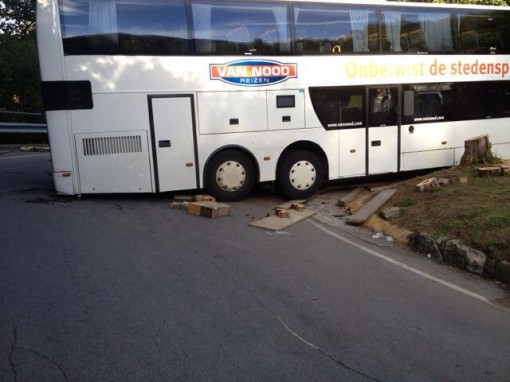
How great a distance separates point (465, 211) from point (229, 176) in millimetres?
4487

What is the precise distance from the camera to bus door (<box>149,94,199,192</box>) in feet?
30.8

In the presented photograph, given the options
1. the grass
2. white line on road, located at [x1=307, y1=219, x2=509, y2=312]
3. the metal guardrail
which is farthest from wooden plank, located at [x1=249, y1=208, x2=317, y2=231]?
the metal guardrail

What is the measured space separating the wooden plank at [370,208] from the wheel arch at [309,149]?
4.98 ft

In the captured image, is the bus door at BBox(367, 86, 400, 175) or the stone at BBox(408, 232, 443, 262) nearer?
the stone at BBox(408, 232, 443, 262)

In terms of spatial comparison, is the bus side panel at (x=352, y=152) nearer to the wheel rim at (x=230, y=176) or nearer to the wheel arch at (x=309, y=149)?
the wheel arch at (x=309, y=149)

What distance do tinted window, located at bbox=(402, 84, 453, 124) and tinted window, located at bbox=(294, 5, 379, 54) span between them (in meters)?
1.41

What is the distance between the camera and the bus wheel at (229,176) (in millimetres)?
9891

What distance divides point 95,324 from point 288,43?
23.8ft

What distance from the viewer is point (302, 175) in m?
10.5

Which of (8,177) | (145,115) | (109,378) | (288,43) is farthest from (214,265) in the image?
(8,177)

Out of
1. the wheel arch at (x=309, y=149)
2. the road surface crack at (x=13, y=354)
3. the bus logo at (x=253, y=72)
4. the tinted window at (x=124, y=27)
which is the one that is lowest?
the road surface crack at (x=13, y=354)

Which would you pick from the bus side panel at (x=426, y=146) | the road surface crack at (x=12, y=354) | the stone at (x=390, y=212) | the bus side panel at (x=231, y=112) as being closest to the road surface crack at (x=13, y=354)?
the road surface crack at (x=12, y=354)

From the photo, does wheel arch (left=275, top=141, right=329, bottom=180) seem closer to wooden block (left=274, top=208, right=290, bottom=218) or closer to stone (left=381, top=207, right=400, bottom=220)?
wooden block (left=274, top=208, right=290, bottom=218)

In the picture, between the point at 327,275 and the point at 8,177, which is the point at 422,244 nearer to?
the point at 327,275
